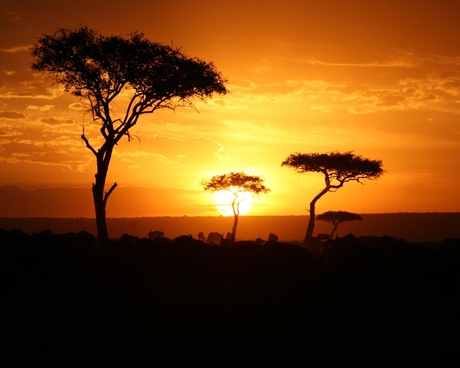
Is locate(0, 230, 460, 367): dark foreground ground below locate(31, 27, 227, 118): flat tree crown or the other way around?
below

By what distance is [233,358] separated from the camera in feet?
36.8

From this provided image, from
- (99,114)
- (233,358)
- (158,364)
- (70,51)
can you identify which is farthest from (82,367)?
(70,51)

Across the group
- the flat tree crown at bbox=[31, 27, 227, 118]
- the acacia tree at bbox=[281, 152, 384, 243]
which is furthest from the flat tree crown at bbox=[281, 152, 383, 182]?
the flat tree crown at bbox=[31, 27, 227, 118]

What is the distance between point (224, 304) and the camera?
1439 centimetres

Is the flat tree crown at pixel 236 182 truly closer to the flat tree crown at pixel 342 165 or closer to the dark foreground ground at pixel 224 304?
the flat tree crown at pixel 342 165

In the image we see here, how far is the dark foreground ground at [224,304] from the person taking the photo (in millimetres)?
11562

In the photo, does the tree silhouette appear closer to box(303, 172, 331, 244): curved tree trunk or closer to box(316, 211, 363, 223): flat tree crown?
box(316, 211, 363, 223): flat tree crown

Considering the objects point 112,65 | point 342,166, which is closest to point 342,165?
point 342,166

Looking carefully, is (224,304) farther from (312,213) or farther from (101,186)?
(312,213)

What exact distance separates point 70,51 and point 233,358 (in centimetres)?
2321

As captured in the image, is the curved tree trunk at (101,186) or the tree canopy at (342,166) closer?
the curved tree trunk at (101,186)

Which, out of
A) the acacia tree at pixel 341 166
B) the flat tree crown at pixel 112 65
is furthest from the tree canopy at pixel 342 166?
the flat tree crown at pixel 112 65

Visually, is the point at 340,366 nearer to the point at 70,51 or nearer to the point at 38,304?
the point at 38,304

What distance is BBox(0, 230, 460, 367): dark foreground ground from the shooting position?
11562mm
